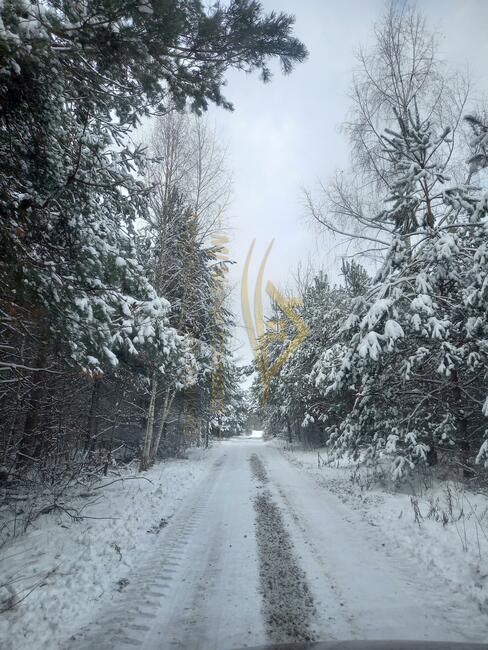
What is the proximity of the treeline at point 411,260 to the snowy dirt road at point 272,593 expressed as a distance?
3232mm

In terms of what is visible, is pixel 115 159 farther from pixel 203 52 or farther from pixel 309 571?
pixel 309 571

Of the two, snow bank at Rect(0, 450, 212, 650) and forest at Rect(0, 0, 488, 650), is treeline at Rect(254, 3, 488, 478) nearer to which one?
forest at Rect(0, 0, 488, 650)

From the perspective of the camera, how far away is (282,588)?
4.00m

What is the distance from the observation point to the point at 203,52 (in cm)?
448

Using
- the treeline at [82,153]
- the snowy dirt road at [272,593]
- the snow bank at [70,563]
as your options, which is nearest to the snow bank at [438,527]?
the snowy dirt road at [272,593]

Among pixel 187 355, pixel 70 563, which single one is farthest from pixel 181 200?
pixel 70 563

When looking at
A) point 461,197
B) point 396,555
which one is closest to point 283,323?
point 461,197

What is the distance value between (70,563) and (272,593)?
2.64 m

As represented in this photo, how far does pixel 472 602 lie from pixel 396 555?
1.38 metres

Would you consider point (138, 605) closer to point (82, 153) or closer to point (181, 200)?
point (82, 153)

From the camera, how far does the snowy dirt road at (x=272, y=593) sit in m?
3.17

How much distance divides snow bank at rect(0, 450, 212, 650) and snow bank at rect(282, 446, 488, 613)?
393 centimetres

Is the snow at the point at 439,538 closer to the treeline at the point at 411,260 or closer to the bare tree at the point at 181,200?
the treeline at the point at 411,260

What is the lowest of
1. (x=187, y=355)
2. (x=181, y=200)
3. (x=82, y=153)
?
(x=187, y=355)
